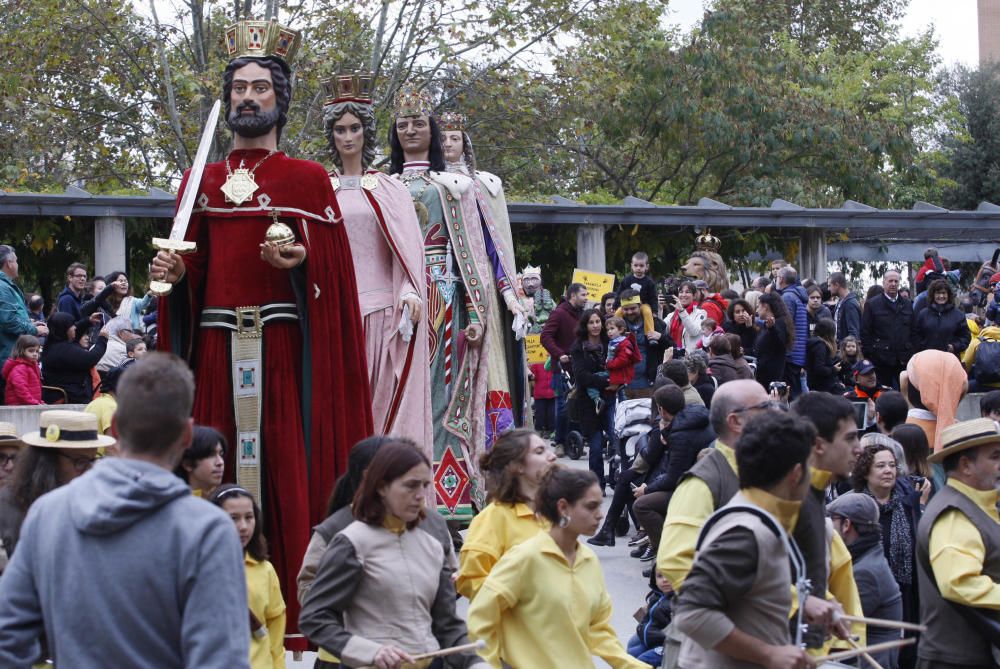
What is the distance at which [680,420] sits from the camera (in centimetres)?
883

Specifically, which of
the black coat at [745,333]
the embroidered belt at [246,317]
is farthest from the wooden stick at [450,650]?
the black coat at [745,333]

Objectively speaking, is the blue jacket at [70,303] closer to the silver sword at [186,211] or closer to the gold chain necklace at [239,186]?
the gold chain necklace at [239,186]

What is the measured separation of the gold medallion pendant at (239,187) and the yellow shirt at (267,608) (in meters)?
2.01

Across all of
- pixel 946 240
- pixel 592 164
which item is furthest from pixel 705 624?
pixel 592 164

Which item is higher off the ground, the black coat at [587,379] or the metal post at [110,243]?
the metal post at [110,243]

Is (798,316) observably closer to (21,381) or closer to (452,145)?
(452,145)

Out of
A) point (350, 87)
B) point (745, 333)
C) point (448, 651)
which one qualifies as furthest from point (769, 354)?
point (448, 651)

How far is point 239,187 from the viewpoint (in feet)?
23.1

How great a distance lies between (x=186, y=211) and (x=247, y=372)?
81 cm

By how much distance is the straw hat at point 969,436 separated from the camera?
5.73m

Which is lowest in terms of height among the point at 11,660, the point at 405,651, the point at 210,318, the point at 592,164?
the point at 405,651

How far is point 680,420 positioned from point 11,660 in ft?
19.2

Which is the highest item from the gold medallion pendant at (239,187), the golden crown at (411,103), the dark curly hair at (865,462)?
the golden crown at (411,103)

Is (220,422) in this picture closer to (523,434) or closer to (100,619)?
(523,434)
